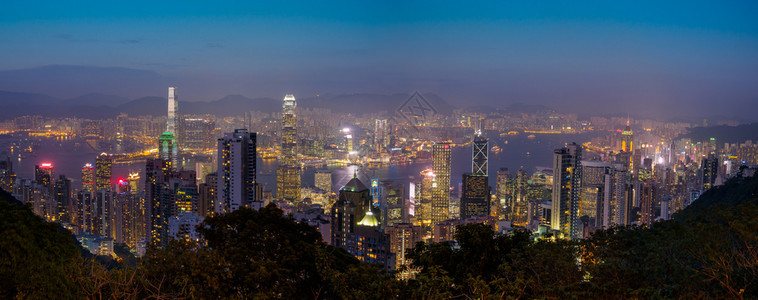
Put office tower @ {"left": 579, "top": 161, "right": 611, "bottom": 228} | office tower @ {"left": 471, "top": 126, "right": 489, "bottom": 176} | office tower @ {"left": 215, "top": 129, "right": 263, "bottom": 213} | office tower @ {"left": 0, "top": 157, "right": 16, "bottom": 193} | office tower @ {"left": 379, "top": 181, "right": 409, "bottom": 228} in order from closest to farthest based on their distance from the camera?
office tower @ {"left": 215, "top": 129, "right": 263, "bottom": 213}
office tower @ {"left": 379, "top": 181, "right": 409, "bottom": 228}
office tower @ {"left": 0, "top": 157, "right": 16, "bottom": 193}
office tower @ {"left": 579, "top": 161, "right": 611, "bottom": 228}
office tower @ {"left": 471, "top": 126, "right": 489, "bottom": 176}

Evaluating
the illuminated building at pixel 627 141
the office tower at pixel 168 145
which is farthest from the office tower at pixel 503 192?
the office tower at pixel 168 145

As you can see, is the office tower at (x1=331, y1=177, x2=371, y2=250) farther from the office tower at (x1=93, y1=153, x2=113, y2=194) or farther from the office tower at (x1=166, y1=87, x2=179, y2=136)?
the office tower at (x1=166, y1=87, x2=179, y2=136)

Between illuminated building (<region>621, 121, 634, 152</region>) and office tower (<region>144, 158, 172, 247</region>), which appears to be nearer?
office tower (<region>144, 158, 172, 247</region>)

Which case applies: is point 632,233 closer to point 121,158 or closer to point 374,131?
point 374,131

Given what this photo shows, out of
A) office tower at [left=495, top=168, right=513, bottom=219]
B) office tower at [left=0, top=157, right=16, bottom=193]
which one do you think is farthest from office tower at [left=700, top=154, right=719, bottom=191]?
office tower at [left=0, top=157, right=16, bottom=193]

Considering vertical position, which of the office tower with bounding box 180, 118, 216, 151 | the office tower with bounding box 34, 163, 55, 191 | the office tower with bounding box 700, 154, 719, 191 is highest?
the office tower with bounding box 180, 118, 216, 151

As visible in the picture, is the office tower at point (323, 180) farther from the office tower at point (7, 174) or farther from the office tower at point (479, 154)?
the office tower at point (7, 174)

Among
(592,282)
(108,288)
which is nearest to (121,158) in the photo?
(108,288)

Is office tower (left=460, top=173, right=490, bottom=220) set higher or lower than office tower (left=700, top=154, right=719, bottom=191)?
lower
